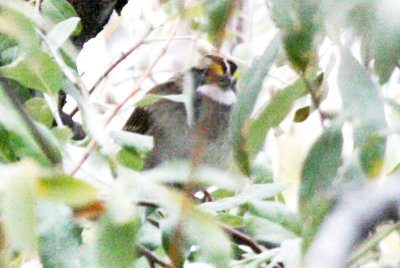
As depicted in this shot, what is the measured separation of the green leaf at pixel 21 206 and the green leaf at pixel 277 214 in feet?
1.54

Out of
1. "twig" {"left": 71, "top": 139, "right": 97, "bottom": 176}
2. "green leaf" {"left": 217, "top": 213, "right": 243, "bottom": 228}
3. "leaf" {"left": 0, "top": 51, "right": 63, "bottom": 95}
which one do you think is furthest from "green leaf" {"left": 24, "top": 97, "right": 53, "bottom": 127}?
"green leaf" {"left": 217, "top": 213, "right": 243, "bottom": 228}

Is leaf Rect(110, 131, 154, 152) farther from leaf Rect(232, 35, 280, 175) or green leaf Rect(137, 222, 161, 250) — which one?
leaf Rect(232, 35, 280, 175)

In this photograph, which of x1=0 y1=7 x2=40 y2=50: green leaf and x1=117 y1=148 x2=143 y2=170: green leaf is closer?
x1=0 y1=7 x2=40 y2=50: green leaf

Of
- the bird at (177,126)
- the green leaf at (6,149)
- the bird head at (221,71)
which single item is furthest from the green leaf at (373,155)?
the bird at (177,126)

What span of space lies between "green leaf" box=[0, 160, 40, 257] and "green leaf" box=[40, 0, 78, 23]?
88 centimetres

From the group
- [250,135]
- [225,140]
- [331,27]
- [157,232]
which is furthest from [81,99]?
[225,140]

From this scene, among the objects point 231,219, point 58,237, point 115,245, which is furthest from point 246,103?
point 231,219

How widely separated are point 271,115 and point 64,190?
19 cm

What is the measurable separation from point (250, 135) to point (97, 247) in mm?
159

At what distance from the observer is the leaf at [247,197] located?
3.43 ft

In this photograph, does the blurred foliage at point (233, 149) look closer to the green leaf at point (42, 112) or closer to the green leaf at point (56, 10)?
the green leaf at point (42, 112)

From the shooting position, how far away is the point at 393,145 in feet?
2.75

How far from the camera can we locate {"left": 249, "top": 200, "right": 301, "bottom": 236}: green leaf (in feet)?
3.30

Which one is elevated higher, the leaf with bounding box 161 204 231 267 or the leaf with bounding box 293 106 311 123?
the leaf with bounding box 161 204 231 267
